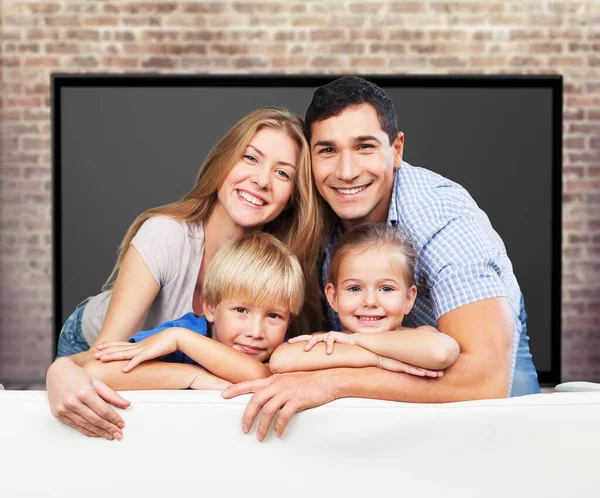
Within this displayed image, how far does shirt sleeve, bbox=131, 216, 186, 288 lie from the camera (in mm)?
1921

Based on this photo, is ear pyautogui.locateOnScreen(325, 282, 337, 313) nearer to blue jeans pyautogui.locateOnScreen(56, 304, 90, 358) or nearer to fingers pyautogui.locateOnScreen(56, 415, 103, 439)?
fingers pyautogui.locateOnScreen(56, 415, 103, 439)

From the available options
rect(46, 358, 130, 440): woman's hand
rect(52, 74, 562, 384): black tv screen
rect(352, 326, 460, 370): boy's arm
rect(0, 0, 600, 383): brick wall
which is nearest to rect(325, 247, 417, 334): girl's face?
rect(352, 326, 460, 370): boy's arm

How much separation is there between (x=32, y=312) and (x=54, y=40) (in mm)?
1500

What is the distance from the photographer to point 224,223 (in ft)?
6.84

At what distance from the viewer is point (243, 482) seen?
108 cm

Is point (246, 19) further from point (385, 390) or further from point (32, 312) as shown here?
point (385, 390)

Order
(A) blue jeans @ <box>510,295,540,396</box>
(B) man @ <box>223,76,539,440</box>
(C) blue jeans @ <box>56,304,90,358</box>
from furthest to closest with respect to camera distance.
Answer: (C) blue jeans @ <box>56,304,90,358</box> → (A) blue jeans @ <box>510,295,540,396</box> → (B) man @ <box>223,76,539,440</box>

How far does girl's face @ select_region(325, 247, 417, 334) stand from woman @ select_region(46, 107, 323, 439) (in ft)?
1.07

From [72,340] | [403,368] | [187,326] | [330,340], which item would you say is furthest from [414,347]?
[72,340]

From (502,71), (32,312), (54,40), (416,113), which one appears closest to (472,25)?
(502,71)

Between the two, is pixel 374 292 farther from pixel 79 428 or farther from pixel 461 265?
pixel 79 428

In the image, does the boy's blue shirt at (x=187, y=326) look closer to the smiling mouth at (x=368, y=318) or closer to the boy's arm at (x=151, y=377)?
the boy's arm at (x=151, y=377)

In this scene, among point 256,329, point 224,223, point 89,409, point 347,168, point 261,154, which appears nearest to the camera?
point 89,409

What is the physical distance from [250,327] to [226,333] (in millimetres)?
59
